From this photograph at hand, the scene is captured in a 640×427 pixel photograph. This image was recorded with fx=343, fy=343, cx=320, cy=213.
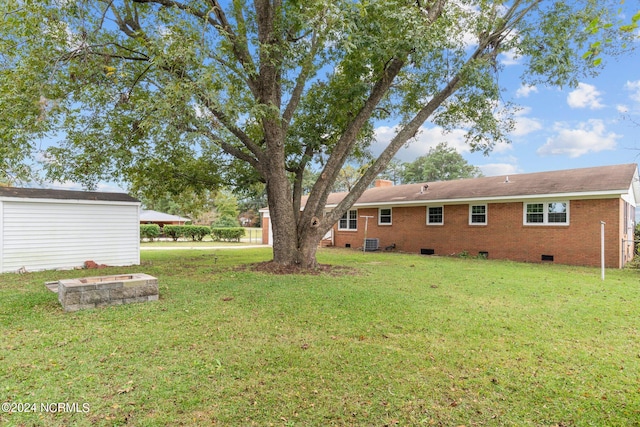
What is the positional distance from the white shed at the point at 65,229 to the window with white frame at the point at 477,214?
535 inches

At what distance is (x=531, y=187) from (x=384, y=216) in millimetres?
7223

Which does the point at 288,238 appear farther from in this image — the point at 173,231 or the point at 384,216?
the point at 173,231

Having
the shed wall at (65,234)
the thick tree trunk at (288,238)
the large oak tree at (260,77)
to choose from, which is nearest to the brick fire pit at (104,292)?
the large oak tree at (260,77)

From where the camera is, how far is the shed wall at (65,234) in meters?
9.64

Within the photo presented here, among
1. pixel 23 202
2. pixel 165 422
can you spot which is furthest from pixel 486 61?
pixel 23 202

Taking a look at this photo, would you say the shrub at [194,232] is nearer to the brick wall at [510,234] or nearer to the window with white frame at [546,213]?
the brick wall at [510,234]

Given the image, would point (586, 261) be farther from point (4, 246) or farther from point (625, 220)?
point (4, 246)

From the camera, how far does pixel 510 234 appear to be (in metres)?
14.2

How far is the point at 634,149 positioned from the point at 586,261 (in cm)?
1164

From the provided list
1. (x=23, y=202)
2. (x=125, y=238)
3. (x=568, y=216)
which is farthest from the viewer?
(x=568, y=216)

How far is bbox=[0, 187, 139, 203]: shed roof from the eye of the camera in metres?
9.78

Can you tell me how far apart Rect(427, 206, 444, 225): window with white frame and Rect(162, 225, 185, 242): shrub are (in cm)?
1932

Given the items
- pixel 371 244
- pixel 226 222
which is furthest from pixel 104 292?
pixel 226 222

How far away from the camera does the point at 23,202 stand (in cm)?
973
